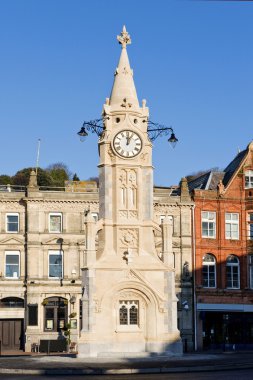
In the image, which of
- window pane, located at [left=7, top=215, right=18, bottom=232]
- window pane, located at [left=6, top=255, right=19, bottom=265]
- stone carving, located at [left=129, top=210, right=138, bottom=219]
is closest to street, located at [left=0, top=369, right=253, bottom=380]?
stone carving, located at [left=129, top=210, right=138, bottom=219]

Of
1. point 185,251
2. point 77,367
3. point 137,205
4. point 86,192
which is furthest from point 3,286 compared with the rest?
point 77,367

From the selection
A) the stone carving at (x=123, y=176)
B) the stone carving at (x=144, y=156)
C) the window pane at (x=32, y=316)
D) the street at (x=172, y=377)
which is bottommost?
the street at (x=172, y=377)

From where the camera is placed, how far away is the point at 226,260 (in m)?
72.0

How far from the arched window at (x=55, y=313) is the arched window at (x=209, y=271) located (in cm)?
1279

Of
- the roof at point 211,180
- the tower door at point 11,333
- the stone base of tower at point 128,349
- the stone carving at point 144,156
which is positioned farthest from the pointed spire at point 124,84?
the roof at point 211,180

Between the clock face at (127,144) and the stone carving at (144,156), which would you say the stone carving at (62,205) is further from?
the clock face at (127,144)

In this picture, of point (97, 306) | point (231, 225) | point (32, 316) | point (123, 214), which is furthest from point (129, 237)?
point (231, 225)

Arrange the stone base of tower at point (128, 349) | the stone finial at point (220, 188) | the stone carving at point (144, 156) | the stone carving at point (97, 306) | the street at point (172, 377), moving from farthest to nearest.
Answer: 1. the stone finial at point (220, 188)
2. the stone carving at point (144, 156)
3. the stone carving at point (97, 306)
4. the stone base of tower at point (128, 349)
5. the street at point (172, 377)

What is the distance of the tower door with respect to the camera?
66312 mm

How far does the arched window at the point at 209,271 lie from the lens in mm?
71188

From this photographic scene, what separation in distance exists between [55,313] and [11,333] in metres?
4.02

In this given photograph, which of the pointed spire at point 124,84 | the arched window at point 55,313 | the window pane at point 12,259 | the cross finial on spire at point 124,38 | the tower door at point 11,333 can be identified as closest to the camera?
the pointed spire at point 124,84

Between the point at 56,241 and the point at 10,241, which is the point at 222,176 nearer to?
the point at 56,241

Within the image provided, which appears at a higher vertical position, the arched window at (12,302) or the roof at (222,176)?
the roof at (222,176)
